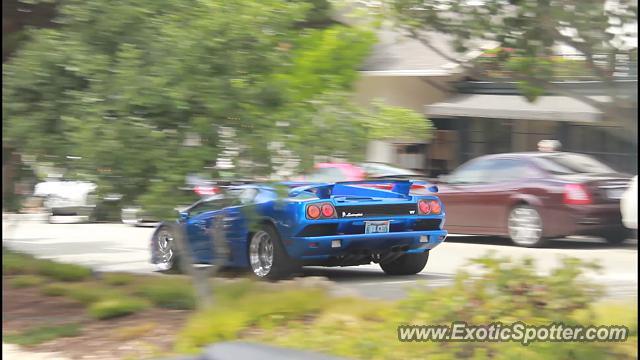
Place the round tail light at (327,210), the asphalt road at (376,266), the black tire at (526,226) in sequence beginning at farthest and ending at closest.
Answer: the black tire at (526,226)
the round tail light at (327,210)
the asphalt road at (376,266)

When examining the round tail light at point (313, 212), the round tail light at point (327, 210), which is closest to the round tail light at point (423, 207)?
the round tail light at point (327, 210)

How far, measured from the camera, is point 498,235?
14.4m

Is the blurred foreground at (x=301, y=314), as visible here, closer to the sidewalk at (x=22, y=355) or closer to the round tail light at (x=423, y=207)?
the sidewalk at (x=22, y=355)

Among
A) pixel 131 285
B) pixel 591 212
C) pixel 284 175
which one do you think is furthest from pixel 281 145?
pixel 591 212

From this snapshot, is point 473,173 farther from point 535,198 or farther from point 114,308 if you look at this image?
point 114,308

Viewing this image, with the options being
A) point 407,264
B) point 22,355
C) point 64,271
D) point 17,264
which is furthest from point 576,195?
point 22,355

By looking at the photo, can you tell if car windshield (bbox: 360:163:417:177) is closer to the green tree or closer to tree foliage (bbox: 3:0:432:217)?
tree foliage (bbox: 3:0:432:217)

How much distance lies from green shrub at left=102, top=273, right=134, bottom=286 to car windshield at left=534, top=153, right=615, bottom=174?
22.2 feet

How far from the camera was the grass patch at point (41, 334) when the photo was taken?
24.3 ft

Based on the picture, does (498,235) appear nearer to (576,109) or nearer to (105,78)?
(576,109)

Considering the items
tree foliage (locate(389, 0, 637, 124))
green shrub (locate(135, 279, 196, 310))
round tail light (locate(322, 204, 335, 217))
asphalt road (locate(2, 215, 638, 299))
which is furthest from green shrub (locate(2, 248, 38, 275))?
tree foliage (locate(389, 0, 637, 124))

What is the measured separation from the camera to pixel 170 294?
329 inches

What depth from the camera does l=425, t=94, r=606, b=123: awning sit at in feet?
53.0

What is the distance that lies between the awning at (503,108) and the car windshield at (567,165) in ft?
4.75
